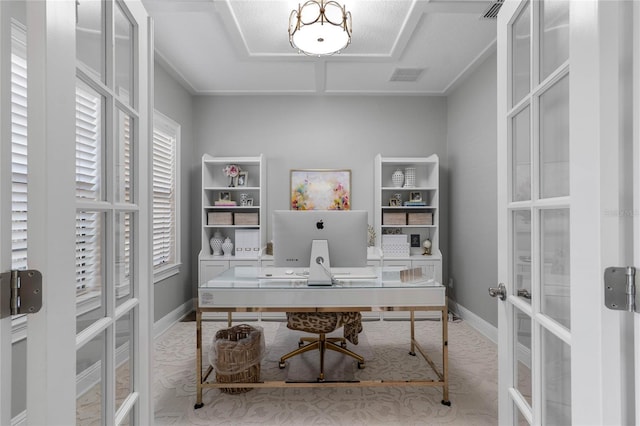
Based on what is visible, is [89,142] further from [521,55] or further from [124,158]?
[521,55]

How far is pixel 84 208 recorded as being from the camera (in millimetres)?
875

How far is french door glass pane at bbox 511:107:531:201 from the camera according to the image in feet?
3.67

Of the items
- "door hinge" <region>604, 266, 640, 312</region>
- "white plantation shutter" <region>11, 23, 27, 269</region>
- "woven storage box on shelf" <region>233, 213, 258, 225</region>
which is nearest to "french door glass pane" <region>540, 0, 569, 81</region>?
"door hinge" <region>604, 266, 640, 312</region>

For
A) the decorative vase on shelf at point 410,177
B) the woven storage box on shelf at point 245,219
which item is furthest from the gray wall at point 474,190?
the woven storage box on shelf at point 245,219

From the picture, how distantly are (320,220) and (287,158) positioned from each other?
2281 millimetres

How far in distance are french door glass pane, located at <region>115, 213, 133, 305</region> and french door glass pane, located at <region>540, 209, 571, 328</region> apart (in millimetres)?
1313

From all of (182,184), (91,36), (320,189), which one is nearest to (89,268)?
(91,36)

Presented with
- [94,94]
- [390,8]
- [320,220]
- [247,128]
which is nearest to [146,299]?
[94,94]

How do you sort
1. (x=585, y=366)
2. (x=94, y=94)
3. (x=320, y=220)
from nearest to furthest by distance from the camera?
1. (x=585, y=366)
2. (x=94, y=94)
3. (x=320, y=220)

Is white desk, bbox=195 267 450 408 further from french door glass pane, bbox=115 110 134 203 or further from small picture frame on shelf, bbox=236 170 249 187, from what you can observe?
small picture frame on shelf, bbox=236 170 249 187

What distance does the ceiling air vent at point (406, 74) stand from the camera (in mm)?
3658

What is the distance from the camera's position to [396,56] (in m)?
3.30

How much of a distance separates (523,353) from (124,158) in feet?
4.92

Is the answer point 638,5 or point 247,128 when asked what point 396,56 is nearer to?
point 247,128
